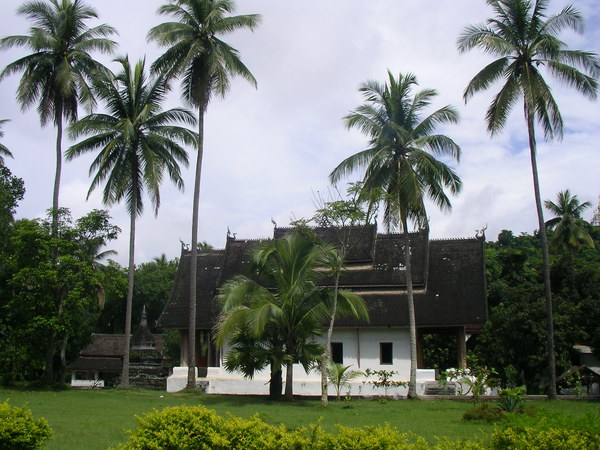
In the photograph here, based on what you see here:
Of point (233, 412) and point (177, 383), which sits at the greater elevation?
point (177, 383)

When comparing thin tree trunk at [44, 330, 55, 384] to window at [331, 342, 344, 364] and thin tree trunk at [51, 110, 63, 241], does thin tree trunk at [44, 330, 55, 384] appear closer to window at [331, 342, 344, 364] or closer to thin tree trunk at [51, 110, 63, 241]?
thin tree trunk at [51, 110, 63, 241]

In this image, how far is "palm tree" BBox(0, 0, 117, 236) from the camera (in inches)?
995

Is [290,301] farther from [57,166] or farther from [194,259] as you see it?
[57,166]

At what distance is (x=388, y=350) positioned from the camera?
26.6 metres

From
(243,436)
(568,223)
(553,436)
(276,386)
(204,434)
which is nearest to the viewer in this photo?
(553,436)

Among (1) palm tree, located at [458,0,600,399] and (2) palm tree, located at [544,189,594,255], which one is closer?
(1) palm tree, located at [458,0,600,399]

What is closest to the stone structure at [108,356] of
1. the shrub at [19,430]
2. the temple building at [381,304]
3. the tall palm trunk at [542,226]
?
the temple building at [381,304]

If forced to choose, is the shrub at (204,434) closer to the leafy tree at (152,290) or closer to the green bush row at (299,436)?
the green bush row at (299,436)

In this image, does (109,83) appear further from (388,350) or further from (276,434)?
(276,434)

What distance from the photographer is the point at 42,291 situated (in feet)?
76.5

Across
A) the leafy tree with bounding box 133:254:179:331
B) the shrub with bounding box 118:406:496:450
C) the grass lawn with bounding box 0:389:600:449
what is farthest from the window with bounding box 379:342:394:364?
the leafy tree with bounding box 133:254:179:331

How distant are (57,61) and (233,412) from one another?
16807mm

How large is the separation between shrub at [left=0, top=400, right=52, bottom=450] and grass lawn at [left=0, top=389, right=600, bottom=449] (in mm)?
1062

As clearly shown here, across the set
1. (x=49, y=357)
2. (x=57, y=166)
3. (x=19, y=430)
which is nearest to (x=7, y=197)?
(x=57, y=166)
